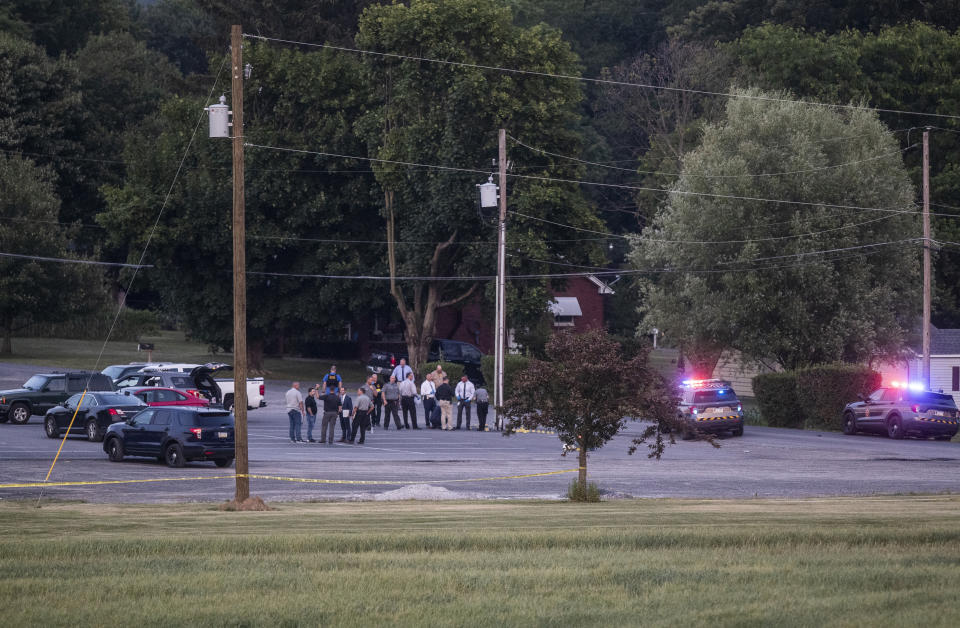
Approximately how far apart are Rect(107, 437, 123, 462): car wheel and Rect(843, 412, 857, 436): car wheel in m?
23.9

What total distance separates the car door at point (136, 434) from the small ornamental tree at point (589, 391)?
10677 millimetres

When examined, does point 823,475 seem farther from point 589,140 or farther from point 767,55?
point 589,140

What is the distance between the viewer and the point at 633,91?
8250cm

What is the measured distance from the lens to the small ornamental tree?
20875mm

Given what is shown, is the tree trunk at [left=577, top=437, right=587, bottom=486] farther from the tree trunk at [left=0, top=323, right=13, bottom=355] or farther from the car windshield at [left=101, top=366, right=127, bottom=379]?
the tree trunk at [left=0, top=323, right=13, bottom=355]

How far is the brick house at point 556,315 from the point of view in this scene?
67406 mm

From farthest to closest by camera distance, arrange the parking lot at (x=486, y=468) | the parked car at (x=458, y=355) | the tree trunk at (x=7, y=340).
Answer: the tree trunk at (x=7, y=340) < the parked car at (x=458, y=355) < the parking lot at (x=486, y=468)

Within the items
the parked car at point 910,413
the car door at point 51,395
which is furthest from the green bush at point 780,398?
the car door at point 51,395

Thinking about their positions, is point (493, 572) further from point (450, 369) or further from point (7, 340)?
point (7, 340)

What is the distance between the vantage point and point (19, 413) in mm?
37719

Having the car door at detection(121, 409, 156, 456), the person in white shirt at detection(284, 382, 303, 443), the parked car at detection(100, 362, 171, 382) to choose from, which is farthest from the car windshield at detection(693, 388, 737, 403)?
the parked car at detection(100, 362, 171, 382)

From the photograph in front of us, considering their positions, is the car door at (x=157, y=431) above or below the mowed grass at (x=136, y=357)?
below

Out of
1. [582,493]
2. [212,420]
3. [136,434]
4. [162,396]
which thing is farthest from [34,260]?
[582,493]

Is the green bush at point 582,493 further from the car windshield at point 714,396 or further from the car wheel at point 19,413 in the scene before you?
the car wheel at point 19,413
